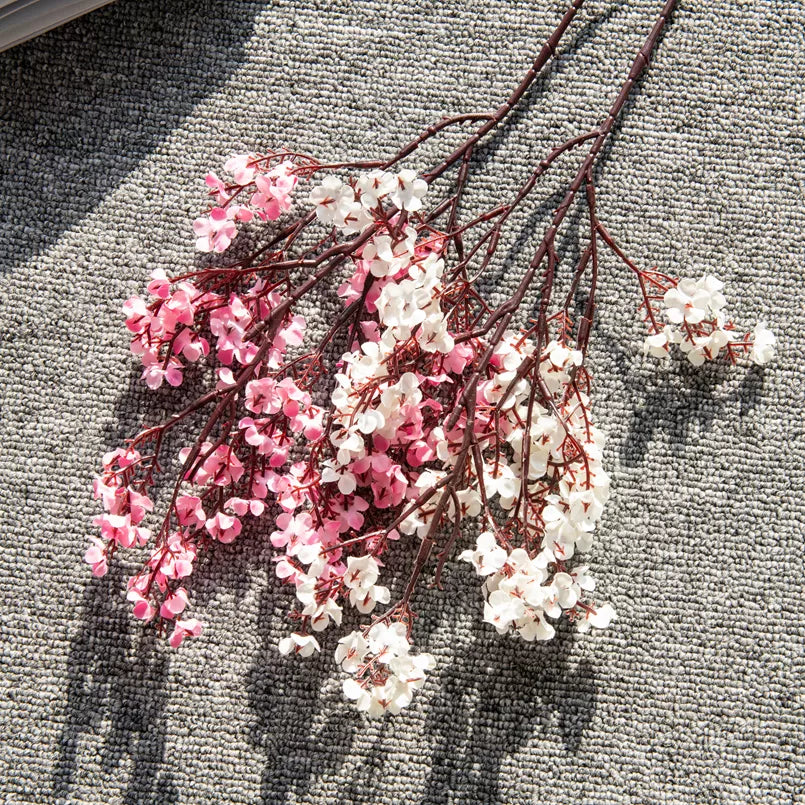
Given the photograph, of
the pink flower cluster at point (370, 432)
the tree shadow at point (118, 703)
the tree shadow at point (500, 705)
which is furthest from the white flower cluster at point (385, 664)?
the tree shadow at point (118, 703)

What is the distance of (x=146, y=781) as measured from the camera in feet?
2.42

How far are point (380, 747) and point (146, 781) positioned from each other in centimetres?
21

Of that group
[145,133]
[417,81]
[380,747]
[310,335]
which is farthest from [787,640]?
[145,133]

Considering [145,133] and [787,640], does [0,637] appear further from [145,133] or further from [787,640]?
[787,640]

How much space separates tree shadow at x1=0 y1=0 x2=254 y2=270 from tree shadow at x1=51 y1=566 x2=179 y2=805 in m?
0.35

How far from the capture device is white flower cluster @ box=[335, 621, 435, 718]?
24.3 inches

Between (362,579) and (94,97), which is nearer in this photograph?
(362,579)

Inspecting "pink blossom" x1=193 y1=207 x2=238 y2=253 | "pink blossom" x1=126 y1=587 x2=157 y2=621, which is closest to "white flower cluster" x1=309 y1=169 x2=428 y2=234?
"pink blossom" x1=193 y1=207 x2=238 y2=253

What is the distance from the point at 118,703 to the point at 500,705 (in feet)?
1.11


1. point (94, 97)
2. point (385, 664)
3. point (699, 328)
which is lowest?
point (385, 664)

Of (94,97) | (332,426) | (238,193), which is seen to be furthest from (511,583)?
(94,97)

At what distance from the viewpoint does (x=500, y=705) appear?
74 centimetres

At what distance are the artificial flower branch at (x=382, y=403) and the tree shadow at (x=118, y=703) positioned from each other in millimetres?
42

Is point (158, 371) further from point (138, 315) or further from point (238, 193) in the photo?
point (238, 193)
